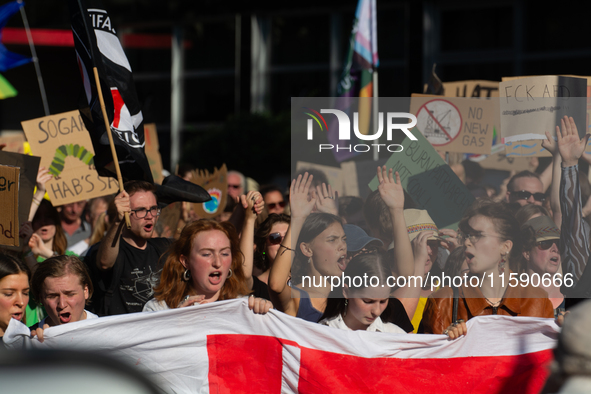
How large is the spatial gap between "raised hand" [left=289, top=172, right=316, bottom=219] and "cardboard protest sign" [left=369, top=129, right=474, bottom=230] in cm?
32

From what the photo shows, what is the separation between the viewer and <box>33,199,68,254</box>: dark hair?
16.0 ft

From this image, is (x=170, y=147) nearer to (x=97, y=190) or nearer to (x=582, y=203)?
(x=97, y=190)

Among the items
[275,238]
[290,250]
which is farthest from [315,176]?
[275,238]

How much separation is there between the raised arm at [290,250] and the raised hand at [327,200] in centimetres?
4

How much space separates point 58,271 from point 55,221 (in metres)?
1.80

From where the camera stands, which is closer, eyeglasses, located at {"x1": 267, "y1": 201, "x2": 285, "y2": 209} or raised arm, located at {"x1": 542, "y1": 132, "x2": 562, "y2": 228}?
raised arm, located at {"x1": 542, "y1": 132, "x2": 562, "y2": 228}

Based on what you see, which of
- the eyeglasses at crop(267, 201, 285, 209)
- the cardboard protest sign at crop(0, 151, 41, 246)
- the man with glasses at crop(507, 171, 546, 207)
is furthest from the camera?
the eyeglasses at crop(267, 201, 285, 209)

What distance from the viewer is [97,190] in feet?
17.9

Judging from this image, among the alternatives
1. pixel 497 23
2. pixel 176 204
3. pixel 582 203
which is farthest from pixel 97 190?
pixel 497 23

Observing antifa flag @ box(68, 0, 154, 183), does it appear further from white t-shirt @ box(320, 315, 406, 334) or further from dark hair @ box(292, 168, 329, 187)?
white t-shirt @ box(320, 315, 406, 334)

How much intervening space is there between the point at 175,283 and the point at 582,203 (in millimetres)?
2030

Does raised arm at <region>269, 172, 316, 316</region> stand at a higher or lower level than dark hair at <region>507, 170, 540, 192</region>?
lower

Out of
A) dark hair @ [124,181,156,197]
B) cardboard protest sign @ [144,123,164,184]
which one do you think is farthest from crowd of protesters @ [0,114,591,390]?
cardboard protest sign @ [144,123,164,184]

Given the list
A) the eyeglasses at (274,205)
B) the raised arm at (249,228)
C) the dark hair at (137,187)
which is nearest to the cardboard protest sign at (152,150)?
the eyeglasses at (274,205)
